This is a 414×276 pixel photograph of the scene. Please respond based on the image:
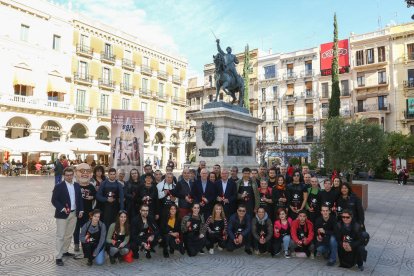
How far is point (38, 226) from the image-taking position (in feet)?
28.8

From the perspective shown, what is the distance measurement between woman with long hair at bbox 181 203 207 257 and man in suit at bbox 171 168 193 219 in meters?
0.36

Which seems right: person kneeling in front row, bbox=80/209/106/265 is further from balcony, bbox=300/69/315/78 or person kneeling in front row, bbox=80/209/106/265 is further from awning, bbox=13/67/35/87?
balcony, bbox=300/69/315/78

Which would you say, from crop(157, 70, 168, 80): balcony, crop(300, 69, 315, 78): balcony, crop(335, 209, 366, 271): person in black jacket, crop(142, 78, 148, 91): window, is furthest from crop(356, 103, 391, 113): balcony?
crop(335, 209, 366, 271): person in black jacket

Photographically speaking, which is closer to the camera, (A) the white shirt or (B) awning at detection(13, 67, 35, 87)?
(A) the white shirt

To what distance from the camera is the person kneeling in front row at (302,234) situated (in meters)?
6.50

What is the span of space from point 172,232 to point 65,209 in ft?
6.72

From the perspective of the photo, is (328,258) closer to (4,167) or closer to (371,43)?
(4,167)

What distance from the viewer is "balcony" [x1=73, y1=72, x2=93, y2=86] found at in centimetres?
3647

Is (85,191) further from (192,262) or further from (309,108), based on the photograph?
(309,108)

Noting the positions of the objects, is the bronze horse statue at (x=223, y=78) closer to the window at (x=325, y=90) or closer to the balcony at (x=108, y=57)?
Result: the balcony at (x=108, y=57)

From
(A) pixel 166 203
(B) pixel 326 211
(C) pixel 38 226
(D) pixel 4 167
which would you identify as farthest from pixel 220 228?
(D) pixel 4 167

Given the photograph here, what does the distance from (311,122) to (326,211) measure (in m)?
41.4

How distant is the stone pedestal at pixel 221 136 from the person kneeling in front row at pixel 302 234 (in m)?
6.04

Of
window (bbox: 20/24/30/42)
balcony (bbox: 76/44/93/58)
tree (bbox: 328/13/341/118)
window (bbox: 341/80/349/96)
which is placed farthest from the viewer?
window (bbox: 341/80/349/96)
